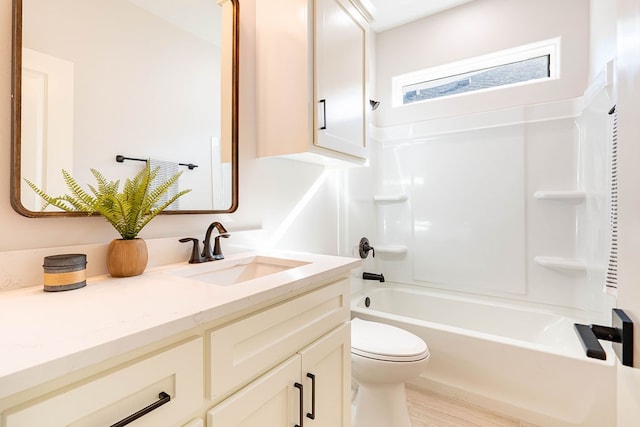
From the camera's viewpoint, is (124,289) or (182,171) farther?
(182,171)

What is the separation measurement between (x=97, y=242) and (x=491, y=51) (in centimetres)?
284

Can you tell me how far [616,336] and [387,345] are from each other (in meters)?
1.08

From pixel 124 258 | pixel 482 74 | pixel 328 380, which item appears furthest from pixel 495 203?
pixel 124 258

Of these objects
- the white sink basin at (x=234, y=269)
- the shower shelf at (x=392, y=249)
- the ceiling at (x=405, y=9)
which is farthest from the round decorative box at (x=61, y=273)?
the ceiling at (x=405, y=9)

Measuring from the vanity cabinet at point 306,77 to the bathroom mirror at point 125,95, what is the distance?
0.15 metres

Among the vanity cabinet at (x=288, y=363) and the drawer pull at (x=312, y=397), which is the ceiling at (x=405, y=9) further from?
the drawer pull at (x=312, y=397)

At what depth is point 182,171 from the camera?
1.20 meters

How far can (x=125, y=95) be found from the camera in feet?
3.37

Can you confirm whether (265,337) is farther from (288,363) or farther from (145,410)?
(145,410)

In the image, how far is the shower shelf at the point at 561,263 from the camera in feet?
6.40

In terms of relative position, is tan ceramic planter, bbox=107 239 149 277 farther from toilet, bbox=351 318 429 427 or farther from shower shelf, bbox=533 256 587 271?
shower shelf, bbox=533 256 587 271

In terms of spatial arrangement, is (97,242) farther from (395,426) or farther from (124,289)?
(395,426)

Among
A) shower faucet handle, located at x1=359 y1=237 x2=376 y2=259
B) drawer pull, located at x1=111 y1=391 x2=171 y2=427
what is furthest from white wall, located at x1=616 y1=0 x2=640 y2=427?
shower faucet handle, located at x1=359 y1=237 x2=376 y2=259

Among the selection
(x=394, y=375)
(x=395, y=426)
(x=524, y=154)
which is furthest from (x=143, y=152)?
(x=524, y=154)
